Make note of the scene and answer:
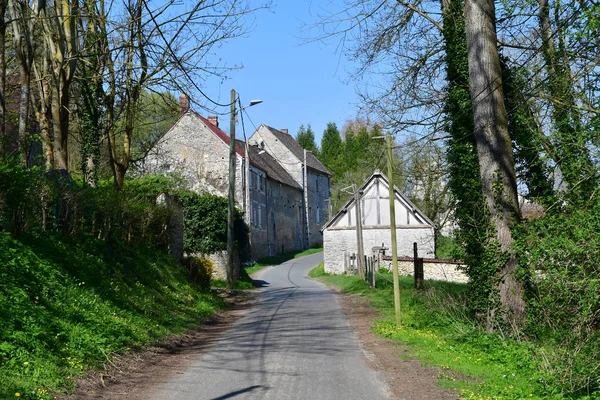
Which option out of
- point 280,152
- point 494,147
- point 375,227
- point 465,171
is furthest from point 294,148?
point 494,147

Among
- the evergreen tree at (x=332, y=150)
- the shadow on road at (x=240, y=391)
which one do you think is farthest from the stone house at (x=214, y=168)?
the shadow on road at (x=240, y=391)

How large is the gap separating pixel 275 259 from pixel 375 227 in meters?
13.2

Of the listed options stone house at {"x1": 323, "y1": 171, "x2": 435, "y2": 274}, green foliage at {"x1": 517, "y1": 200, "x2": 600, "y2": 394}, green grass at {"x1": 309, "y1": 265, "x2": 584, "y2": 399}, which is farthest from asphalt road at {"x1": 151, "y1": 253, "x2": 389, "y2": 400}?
stone house at {"x1": 323, "y1": 171, "x2": 435, "y2": 274}

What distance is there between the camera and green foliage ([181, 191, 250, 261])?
37219 mm

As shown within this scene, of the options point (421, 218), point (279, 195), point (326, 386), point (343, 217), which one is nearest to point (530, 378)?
point (326, 386)

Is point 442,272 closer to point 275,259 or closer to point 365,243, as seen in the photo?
point 365,243

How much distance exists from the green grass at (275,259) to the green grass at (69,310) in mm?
27904

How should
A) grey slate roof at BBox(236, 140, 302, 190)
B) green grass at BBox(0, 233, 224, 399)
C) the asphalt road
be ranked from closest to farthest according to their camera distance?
green grass at BBox(0, 233, 224, 399), the asphalt road, grey slate roof at BBox(236, 140, 302, 190)

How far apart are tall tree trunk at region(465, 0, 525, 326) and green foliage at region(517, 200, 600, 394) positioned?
121 inches

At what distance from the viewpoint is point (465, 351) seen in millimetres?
11398

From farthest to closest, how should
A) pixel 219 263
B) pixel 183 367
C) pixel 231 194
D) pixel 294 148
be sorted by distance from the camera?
pixel 294 148, pixel 219 263, pixel 231 194, pixel 183 367

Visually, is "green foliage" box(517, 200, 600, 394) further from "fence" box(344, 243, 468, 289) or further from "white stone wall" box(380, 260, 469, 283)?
"white stone wall" box(380, 260, 469, 283)

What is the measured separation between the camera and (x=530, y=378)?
28.5 feet

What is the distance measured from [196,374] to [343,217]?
35.0 meters
